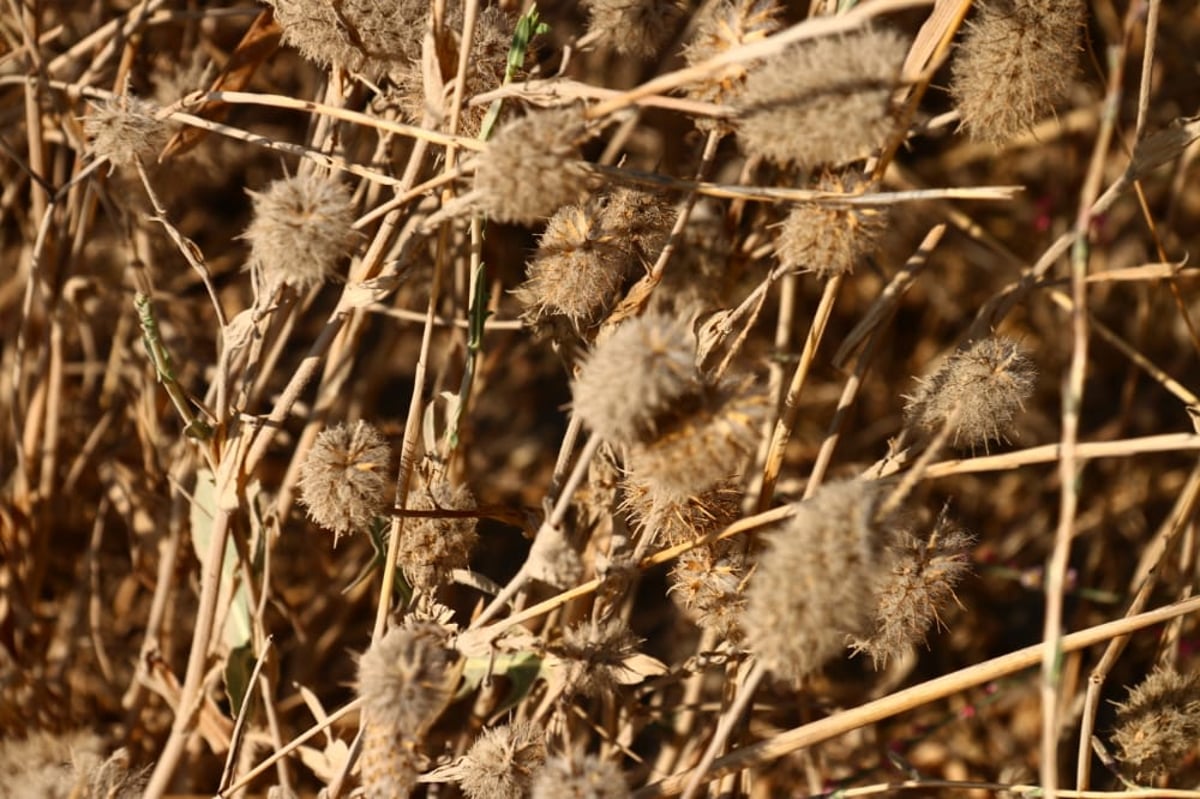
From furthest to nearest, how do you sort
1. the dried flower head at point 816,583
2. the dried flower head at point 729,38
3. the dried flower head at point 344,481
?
the dried flower head at point 344,481 → the dried flower head at point 729,38 → the dried flower head at point 816,583

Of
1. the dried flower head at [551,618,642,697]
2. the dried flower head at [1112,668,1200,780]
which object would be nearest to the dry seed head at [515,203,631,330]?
the dried flower head at [551,618,642,697]

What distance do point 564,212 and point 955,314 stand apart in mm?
1966

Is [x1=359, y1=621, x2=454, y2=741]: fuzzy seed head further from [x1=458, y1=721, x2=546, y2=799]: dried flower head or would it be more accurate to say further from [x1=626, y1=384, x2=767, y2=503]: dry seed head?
[x1=626, y1=384, x2=767, y2=503]: dry seed head

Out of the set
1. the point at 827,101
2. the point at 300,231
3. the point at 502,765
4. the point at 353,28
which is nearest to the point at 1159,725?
the point at 502,765

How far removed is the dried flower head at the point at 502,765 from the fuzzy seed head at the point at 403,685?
120 millimetres

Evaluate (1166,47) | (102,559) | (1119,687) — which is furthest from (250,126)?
(1119,687)

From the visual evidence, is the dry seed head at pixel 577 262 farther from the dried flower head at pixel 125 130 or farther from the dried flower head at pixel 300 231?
the dried flower head at pixel 125 130

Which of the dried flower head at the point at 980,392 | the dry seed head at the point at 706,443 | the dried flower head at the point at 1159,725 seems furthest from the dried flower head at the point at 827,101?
the dried flower head at the point at 1159,725

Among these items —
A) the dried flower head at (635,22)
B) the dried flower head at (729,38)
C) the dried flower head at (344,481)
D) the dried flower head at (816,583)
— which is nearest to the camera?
the dried flower head at (816,583)

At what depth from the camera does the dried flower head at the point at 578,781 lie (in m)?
1.04

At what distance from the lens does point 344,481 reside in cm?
123

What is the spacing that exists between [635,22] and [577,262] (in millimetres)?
396

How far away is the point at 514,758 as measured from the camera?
48.1 inches

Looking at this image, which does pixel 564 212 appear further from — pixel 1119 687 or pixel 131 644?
pixel 1119 687
